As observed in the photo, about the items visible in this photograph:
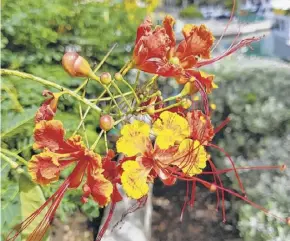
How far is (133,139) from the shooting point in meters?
1.08

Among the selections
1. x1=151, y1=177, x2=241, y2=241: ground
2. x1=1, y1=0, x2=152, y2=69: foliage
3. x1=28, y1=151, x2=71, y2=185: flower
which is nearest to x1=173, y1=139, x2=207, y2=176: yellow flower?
x1=28, y1=151, x2=71, y2=185: flower

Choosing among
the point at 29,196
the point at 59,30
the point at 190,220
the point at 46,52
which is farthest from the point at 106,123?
the point at 190,220

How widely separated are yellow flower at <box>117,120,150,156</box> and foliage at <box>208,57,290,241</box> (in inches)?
81.1

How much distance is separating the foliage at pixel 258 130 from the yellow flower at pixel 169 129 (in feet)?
6.69

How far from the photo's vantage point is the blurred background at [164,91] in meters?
2.68

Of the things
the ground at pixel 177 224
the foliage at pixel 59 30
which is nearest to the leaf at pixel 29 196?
the foliage at pixel 59 30

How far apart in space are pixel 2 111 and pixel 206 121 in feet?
4.67

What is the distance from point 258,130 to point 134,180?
3301 millimetres

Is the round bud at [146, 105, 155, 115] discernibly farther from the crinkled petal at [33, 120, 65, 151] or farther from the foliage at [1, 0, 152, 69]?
the foliage at [1, 0, 152, 69]

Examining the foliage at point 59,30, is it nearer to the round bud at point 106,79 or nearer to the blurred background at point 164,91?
the blurred background at point 164,91

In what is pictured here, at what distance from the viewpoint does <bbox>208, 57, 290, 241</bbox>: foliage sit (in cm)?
315

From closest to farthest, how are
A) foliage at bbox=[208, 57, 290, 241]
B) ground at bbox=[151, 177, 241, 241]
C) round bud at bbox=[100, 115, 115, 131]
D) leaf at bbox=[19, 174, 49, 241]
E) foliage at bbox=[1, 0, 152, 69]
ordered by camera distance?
1. round bud at bbox=[100, 115, 115, 131]
2. leaf at bbox=[19, 174, 49, 241]
3. foliage at bbox=[1, 0, 152, 69]
4. foliage at bbox=[208, 57, 290, 241]
5. ground at bbox=[151, 177, 241, 241]

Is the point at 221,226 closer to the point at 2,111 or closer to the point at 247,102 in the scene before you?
the point at 247,102

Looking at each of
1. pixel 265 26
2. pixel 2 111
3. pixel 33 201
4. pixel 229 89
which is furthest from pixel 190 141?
pixel 265 26
